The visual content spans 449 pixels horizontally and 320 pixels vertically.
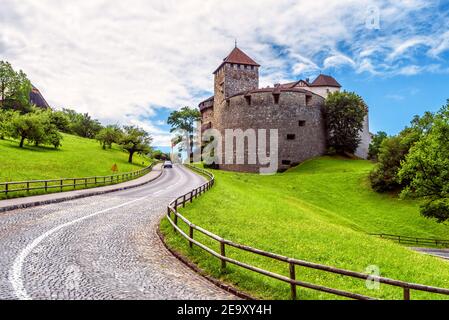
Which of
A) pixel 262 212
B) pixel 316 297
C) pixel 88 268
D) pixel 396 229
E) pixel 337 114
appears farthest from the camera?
pixel 337 114

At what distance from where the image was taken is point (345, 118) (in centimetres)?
6881

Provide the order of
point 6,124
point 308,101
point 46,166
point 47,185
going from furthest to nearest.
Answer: point 308,101
point 6,124
point 46,166
point 47,185

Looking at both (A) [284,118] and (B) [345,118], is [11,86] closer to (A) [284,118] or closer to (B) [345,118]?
(A) [284,118]

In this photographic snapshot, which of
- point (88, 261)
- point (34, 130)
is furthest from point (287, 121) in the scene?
point (88, 261)

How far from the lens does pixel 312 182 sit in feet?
160

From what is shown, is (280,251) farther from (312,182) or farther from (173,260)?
(312,182)

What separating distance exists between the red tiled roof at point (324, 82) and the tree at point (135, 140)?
152 ft

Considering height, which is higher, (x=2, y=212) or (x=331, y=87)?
(x=331, y=87)

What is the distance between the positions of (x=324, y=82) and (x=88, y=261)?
8649cm

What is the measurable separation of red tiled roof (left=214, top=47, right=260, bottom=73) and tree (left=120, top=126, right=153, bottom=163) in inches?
1073

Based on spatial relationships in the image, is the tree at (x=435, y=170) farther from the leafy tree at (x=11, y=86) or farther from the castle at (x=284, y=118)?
the leafy tree at (x=11, y=86)

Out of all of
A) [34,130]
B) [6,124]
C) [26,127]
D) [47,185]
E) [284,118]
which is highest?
[284,118]
